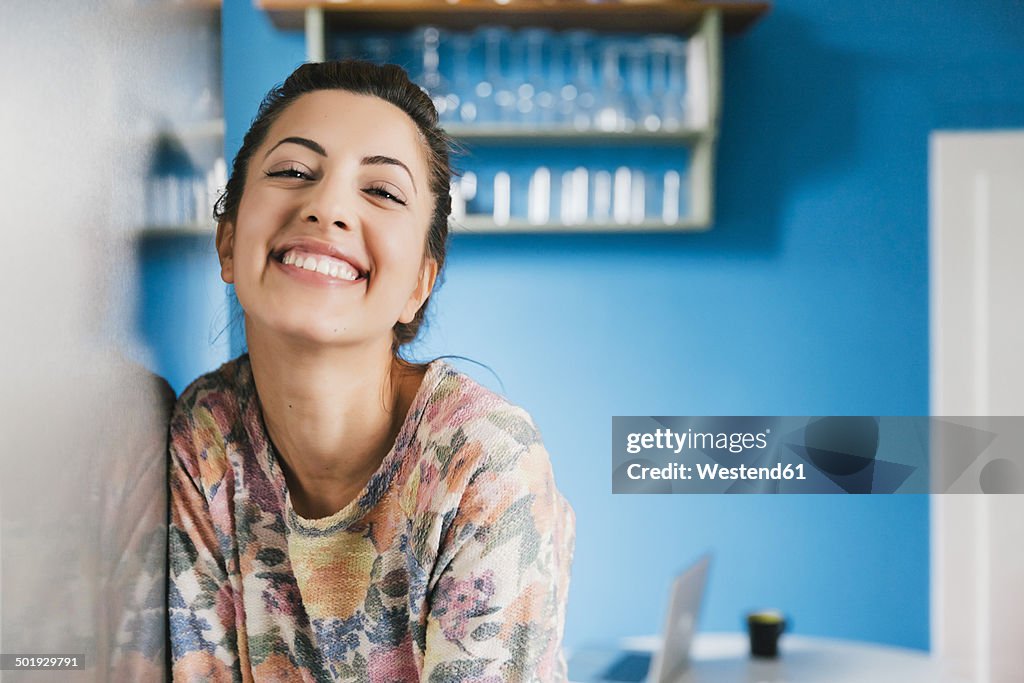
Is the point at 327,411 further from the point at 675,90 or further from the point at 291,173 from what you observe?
the point at 675,90

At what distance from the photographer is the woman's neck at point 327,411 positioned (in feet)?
2.68

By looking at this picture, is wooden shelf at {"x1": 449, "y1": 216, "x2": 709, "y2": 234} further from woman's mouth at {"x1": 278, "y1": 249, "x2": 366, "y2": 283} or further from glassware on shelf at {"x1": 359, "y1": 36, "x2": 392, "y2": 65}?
woman's mouth at {"x1": 278, "y1": 249, "x2": 366, "y2": 283}

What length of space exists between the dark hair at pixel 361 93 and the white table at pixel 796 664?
1.15m

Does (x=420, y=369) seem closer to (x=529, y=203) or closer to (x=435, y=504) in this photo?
(x=435, y=504)

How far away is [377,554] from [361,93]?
1.33 feet

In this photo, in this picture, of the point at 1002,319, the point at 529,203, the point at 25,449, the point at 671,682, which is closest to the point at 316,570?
the point at 25,449

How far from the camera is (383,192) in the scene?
32.4 inches

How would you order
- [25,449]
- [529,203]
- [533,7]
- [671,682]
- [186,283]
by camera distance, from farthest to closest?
[529,203] → [533,7] → [671,682] → [186,283] → [25,449]

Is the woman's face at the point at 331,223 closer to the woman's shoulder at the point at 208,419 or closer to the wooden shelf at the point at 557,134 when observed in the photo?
the woman's shoulder at the point at 208,419

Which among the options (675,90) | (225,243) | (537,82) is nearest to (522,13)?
(537,82)

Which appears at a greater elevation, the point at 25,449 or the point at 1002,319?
the point at 1002,319

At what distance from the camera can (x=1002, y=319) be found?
261 cm

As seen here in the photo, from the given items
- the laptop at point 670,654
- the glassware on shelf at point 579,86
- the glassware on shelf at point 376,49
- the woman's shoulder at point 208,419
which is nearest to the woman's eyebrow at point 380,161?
the woman's shoulder at point 208,419

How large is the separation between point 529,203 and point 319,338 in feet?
5.75
